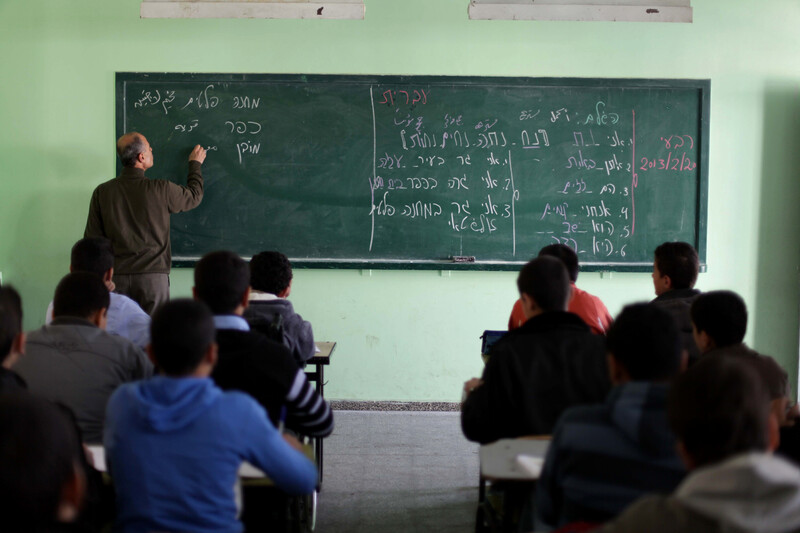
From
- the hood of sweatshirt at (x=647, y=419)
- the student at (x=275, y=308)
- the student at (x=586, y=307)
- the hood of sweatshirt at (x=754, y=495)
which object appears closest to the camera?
the hood of sweatshirt at (x=754, y=495)

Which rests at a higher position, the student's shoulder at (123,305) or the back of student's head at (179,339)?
the back of student's head at (179,339)

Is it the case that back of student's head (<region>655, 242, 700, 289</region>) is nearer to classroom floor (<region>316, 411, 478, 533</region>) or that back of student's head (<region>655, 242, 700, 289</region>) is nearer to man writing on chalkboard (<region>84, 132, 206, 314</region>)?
classroom floor (<region>316, 411, 478, 533</region>)

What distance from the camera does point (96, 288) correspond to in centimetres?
248

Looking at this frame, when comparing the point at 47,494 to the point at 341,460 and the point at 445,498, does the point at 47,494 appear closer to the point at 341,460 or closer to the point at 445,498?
the point at 445,498

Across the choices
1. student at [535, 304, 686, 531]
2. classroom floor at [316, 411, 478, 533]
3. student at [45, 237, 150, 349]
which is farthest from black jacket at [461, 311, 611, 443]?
student at [45, 237, 150, 349]

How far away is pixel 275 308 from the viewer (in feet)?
10.4

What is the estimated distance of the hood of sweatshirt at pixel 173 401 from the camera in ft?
5.38

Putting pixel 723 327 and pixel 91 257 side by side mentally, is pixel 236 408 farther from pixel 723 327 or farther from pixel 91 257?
pixel 91 257

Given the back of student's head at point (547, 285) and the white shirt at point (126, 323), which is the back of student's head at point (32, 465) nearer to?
the back of student's head at point (547, 285)

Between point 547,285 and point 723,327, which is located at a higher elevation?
point 547,285

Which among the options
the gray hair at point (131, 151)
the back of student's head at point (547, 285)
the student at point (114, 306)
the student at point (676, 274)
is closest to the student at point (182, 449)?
the back of student's head at point (547, 285)

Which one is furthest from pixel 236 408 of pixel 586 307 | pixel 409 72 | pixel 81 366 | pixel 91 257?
pixel 409 72

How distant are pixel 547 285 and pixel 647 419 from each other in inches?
38.0

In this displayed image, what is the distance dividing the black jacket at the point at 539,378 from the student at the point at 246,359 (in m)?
0.52
